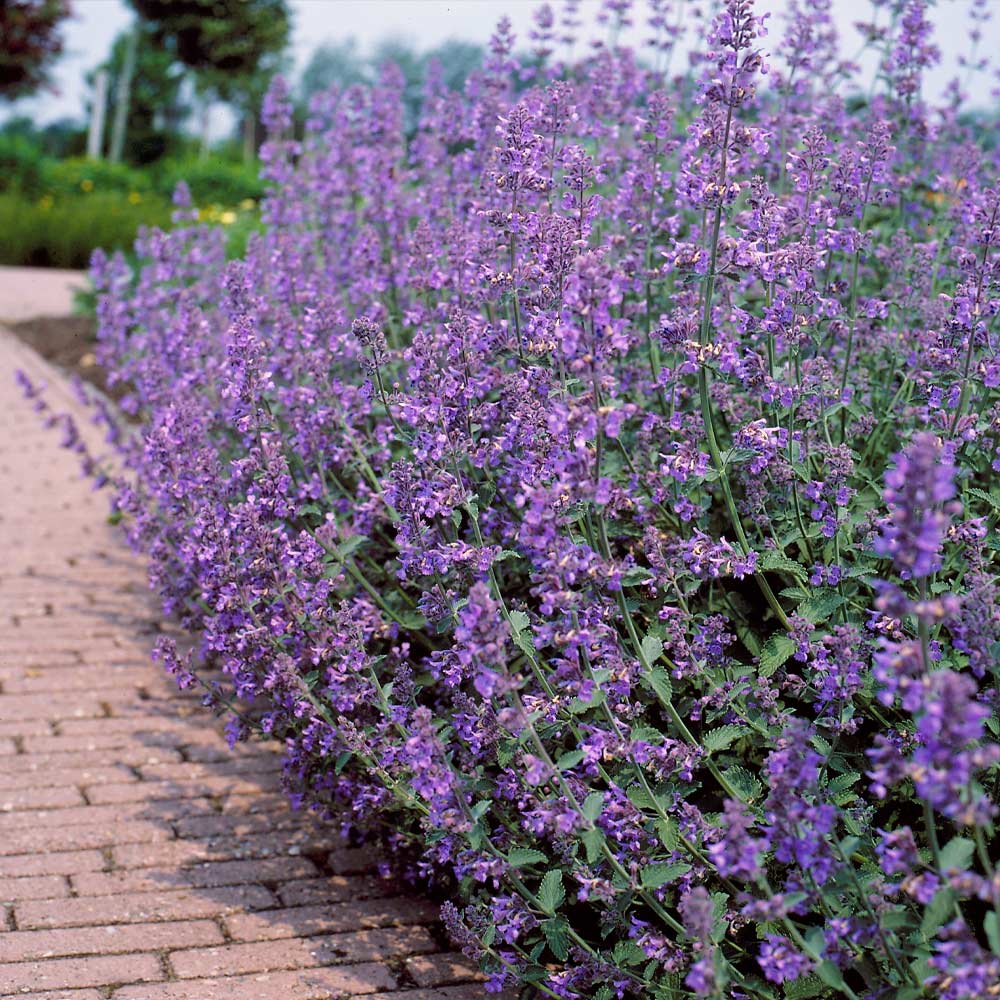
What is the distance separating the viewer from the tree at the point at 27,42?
35.4m

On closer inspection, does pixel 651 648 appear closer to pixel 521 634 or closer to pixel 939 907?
pixel 521 634

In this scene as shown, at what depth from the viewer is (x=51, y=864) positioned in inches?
144

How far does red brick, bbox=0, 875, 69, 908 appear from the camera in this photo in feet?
11.4

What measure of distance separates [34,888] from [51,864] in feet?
0.51

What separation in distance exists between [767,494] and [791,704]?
51 cm

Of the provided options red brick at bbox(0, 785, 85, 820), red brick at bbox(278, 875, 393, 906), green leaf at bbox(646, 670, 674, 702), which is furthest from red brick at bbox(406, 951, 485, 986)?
red brick at bbox(0, 785, 85, 820)

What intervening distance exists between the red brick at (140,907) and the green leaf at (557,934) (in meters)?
1.18

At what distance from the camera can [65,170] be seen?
28984mm

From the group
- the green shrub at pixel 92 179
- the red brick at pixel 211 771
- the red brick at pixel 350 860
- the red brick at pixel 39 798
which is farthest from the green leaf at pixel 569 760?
the green shrub at pixel 92 179


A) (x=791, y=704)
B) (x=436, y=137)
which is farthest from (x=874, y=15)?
(x=791, y=704)

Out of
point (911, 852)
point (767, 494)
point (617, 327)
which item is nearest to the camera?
point (911, 852)

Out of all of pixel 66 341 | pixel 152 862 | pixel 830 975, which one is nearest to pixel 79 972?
pixel 152 862

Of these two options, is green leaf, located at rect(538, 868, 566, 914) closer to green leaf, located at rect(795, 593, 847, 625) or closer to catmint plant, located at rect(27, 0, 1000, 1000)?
catmint plant, located at rect(27, 0, 1000, 1000)

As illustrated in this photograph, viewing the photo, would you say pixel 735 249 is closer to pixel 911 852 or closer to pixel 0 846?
pixel 911 852
